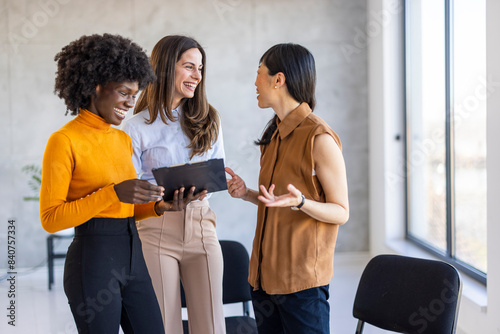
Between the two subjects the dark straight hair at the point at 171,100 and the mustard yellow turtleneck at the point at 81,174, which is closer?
the mustard yellow turtleneck at the point at 81,174

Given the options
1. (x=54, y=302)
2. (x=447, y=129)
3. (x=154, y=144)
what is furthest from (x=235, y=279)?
(x=54, y=302)

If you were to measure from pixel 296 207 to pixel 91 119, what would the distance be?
0.73 m

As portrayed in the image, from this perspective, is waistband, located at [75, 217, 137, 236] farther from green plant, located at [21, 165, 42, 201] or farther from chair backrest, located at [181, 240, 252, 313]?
green plant, located at [21, 165, 42, 201]

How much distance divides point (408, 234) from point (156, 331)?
3662mm

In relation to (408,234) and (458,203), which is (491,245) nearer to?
(458,203)

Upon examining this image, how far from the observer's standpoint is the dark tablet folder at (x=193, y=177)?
179 centimetres

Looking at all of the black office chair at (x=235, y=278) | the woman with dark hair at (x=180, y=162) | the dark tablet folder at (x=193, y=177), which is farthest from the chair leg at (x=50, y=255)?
the dark tablet folder at (x=193, y=177)

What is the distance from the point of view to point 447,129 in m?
3.93

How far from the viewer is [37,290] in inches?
188

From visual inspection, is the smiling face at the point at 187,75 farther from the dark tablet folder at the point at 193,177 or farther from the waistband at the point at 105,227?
the waistband at the point at 105,227

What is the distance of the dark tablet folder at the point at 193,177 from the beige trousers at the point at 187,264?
26 centimetres

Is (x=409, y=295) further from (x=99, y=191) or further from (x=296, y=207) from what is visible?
(x=99, y=191)

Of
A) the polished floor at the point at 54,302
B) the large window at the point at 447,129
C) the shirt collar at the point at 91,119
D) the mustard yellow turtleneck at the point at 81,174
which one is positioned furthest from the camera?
the polished floor at the point at 54,302

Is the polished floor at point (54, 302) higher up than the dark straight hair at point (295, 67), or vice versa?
the dark straight hair at point (295, 67)
